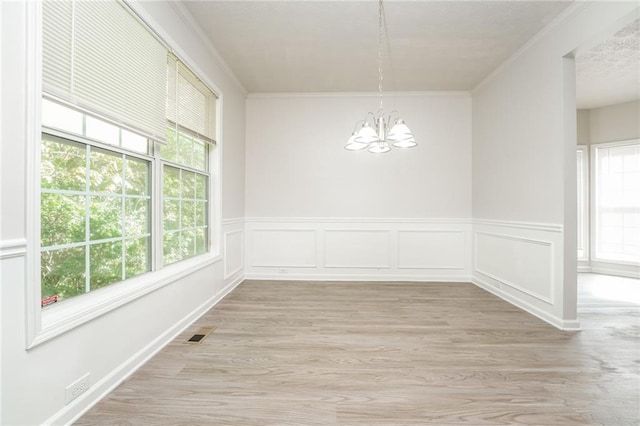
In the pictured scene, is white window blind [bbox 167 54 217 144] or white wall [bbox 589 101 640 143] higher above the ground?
white wall [bbox 589 101 640 143]

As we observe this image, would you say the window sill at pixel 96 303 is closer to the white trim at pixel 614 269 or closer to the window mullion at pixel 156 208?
the window mullion at pixel 156 208

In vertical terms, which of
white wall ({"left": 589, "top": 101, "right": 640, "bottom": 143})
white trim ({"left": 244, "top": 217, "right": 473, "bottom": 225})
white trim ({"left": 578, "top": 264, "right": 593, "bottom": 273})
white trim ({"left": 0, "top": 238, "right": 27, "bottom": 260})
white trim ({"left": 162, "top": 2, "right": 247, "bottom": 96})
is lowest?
white trim ({"left": 578, "top": 264, "right": 593, "bottom": 273})

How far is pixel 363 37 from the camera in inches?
121

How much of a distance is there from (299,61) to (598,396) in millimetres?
3859

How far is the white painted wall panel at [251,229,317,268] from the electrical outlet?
308 centimetres

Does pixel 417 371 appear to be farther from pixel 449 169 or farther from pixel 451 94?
pixel 451 94

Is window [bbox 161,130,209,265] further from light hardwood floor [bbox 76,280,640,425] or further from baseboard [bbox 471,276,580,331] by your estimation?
baseboard [bbox 471,276,580,331]

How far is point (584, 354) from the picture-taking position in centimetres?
229

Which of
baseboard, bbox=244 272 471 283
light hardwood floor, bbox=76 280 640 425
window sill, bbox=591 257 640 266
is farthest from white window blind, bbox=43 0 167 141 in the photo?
window sill, bbox=591 257 640 266

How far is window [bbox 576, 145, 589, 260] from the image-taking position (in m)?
5.22

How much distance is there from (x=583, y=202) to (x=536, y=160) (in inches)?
121

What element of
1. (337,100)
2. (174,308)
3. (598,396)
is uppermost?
(337,100)

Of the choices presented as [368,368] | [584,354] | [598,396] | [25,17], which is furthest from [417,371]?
[25,17]

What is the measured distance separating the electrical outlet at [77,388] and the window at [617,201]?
689cm
